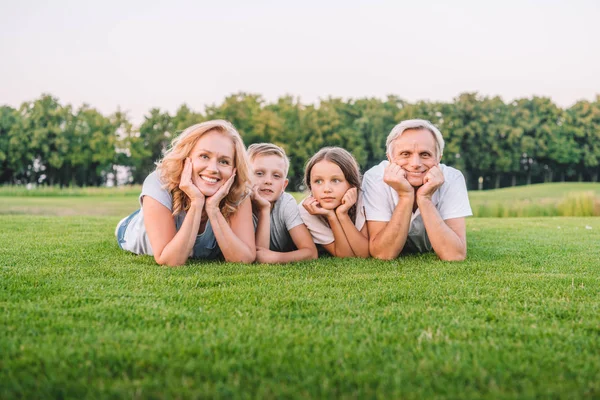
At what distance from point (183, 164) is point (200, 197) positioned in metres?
0.45

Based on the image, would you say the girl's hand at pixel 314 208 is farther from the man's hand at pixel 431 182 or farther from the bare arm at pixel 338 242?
the man's hand at pixel 431 182

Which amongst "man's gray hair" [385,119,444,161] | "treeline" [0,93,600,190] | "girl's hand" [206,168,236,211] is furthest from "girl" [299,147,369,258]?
"treeline" [0,93,600,190]

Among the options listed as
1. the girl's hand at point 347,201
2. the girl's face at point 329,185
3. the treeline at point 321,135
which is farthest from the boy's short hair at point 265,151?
the treeline at point 321,135

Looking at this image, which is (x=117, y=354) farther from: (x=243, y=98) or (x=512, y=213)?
(x=243, y=98)

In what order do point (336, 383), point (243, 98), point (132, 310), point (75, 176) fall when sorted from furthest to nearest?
point (75, 176) < point (243, 98) < point (132, 310) < point (336, 383)

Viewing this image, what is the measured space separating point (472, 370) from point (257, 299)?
1609mm

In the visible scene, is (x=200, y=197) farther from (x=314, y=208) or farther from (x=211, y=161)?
(x=314, y=208)

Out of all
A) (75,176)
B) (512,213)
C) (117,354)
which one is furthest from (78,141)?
(117,354)

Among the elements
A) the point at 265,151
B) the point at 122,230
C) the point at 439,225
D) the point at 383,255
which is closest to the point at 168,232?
the point at 265,151

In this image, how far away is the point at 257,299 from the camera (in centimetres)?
343

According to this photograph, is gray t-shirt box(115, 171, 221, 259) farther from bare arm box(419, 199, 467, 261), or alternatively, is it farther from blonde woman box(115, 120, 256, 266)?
bare arm box(419, 199, 467, 261)

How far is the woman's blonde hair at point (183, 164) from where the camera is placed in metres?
4.92

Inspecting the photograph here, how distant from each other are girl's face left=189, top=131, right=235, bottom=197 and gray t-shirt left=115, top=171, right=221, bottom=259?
1.26ft

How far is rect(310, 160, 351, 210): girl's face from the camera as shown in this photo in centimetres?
532
